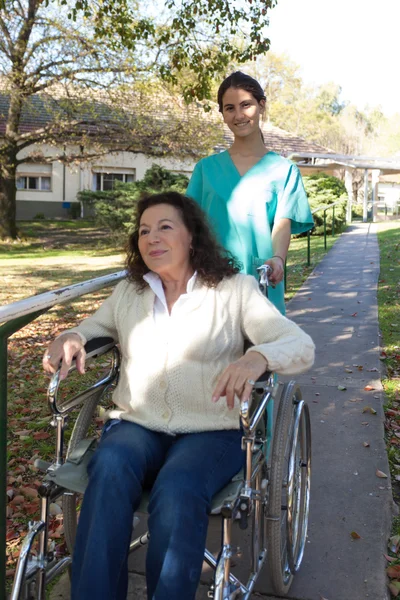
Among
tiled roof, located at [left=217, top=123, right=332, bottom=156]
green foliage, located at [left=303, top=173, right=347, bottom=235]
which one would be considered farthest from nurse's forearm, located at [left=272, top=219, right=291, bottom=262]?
tiled roof, located at [left=217, top=123, right=332, bottom=156]

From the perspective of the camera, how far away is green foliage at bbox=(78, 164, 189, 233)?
1728cm

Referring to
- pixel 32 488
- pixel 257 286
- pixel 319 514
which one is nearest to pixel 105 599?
pixel 257 286

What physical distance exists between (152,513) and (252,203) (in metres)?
1.57

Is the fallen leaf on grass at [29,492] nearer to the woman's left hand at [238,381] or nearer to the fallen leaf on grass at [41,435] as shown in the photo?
the fallen leaf on grass at [41,435]

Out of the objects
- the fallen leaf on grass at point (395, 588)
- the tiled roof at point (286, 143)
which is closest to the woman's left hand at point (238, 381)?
the fallen leaf on grass at point (395, 588)

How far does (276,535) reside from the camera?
2.46 m

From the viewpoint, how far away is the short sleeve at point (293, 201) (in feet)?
10.5

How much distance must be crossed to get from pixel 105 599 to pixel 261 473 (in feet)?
2.44

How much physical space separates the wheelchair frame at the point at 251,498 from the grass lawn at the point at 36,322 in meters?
0.98

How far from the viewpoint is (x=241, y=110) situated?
3137 millimetres

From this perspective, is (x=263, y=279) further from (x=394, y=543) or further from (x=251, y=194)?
(x=394, y=543)

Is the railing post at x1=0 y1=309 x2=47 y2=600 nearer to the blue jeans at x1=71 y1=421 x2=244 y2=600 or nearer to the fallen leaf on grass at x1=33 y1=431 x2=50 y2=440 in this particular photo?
the blue jeans at x1=71 y1=421 x2=244 y2=600

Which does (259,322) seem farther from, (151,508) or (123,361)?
(151,508)

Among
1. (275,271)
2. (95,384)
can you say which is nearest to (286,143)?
(275,271)
